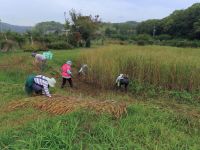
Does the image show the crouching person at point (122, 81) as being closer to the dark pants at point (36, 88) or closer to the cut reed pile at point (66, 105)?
the dark pants at point (36, 88)

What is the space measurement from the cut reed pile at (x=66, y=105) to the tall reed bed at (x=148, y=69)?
3.85 meters

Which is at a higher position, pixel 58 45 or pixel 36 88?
pixel 36 88

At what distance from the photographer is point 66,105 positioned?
573 centimetres

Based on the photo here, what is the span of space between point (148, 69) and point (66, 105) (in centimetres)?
457

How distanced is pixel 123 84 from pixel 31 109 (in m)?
4.00

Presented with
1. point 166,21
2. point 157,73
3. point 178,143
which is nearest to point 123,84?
point 157,73

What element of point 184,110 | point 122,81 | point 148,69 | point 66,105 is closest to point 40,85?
point 66,105

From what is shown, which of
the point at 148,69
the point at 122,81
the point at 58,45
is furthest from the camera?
the point at 58,45

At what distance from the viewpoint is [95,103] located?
581 cm

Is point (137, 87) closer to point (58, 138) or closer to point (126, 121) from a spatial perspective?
point (126, 121)

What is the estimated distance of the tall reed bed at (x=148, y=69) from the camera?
9.23 meters

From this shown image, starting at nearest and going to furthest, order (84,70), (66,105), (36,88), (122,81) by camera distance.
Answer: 1. (66,105)
2. (36,88)
3. (122,81)
4. (84,70)

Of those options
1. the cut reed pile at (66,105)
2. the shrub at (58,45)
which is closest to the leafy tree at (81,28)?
the shrub at (58,45)

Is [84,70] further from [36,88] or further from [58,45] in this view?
[58,45]
